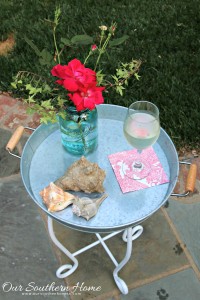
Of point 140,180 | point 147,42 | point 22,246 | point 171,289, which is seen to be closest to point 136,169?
point 140,180

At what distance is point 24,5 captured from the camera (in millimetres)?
3920

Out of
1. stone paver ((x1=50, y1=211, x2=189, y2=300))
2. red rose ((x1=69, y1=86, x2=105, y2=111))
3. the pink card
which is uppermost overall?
red rose ((x1=69, y1=86, x2=105, y2=111))

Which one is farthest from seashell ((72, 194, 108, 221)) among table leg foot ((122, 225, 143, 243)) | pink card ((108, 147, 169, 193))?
table leg foot ((122, 225, 143, 243))

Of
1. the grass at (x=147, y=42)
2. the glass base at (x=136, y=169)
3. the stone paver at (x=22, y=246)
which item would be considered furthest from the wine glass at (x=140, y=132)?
the grass at (x=147, y=42)

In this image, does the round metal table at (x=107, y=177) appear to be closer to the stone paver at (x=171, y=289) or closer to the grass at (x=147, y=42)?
the stone paver at (x=171, y=289)

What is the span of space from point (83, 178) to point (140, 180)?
11.6 inches

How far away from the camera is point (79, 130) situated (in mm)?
1525

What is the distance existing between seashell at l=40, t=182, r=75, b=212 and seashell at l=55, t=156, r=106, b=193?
44mm

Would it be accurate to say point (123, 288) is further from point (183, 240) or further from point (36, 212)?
point (36, 212)

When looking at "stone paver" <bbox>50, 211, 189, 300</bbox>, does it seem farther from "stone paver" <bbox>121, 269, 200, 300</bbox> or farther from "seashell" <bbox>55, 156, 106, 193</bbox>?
"seashell" <bbox>55, 156, 106, 193</bbox>

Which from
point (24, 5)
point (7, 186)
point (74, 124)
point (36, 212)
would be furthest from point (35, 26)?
point (74, 124)

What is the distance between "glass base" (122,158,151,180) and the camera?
5.27ft

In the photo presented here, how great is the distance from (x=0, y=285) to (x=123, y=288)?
0.70 m

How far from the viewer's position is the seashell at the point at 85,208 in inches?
56.1
